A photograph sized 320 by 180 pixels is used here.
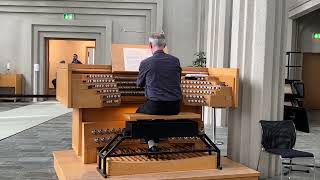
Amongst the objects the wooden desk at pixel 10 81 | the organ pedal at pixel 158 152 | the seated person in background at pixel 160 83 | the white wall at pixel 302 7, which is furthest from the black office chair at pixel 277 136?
the wooden desk at pixel 10 81

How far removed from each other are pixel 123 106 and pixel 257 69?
178 cm

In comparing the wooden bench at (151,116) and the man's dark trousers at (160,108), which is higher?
the man's dark trousers at (160,108)

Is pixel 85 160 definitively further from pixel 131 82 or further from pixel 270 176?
pixel 270 176

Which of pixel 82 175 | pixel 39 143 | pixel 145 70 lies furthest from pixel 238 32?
pixel 39 143

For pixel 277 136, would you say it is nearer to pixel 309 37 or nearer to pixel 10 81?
pixel 309 37

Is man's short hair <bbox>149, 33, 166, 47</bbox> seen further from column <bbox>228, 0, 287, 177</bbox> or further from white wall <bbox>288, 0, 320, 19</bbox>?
white wall <bbox>288, 0, 320, 19</bbox>

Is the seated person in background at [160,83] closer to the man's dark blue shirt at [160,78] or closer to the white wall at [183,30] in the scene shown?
the man's dark blue shirt at [160,78]

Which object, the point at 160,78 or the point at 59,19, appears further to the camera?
the point at 59,19

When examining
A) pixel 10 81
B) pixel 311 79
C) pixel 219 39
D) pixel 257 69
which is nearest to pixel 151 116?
pixel 257 69

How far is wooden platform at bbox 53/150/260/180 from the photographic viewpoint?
15.3ft

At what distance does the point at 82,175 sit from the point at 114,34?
12933 mm

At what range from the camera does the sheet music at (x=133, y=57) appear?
5582 millimetres

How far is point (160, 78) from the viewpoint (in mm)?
4980

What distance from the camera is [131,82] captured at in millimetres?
5633
